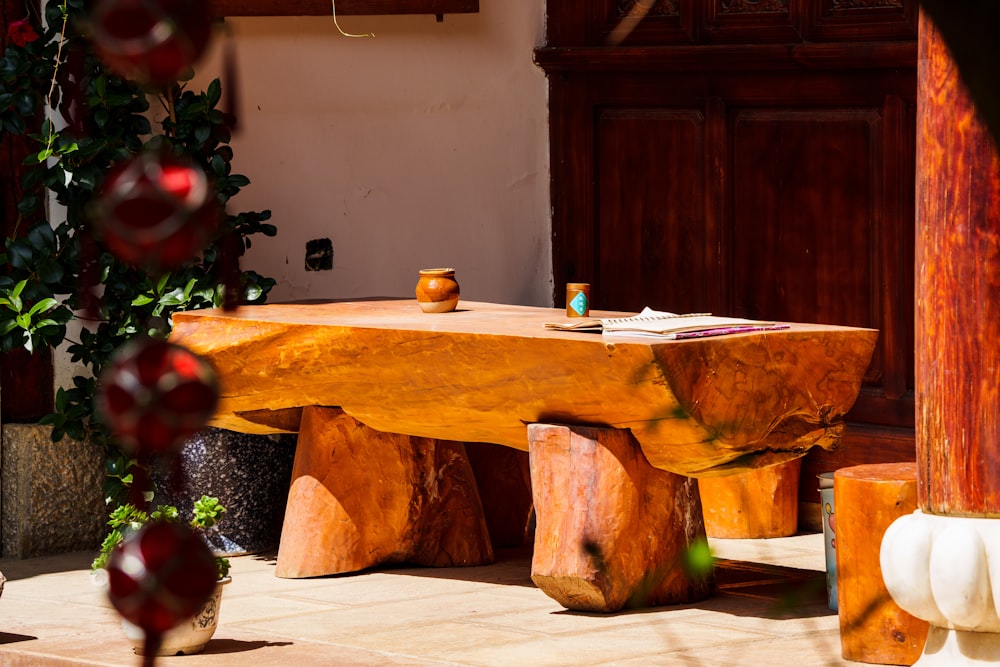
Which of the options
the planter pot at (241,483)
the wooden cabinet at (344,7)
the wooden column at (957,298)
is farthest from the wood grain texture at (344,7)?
the wooden column at (957,298)

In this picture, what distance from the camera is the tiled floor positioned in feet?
12.9

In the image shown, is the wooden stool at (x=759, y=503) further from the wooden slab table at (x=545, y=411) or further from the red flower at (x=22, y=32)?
the red flower at (x=22, y=32)

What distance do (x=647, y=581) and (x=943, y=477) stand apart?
259cm

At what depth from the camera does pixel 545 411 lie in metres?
4.33

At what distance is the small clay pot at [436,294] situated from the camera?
502 cm

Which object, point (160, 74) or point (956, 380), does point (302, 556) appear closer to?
point (956, 380)

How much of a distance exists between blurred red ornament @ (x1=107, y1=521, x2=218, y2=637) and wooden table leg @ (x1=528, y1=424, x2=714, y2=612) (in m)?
3.91

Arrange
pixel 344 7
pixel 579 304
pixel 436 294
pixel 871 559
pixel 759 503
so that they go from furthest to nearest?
1. pixel 344 7
2. pixel 759 503
3. pixel 436 294
4. pixel 579 304
5. pixel 871 559

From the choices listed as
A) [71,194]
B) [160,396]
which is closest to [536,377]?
[71,194]

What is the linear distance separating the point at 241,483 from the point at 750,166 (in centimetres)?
215

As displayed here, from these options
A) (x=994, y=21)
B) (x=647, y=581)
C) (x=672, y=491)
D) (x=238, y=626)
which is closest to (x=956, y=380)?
(x=672, y=491)

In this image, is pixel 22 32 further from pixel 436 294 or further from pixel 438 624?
pixel 438 624

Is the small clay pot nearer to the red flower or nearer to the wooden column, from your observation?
the red flower

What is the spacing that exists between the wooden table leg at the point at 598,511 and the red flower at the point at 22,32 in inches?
93.9
